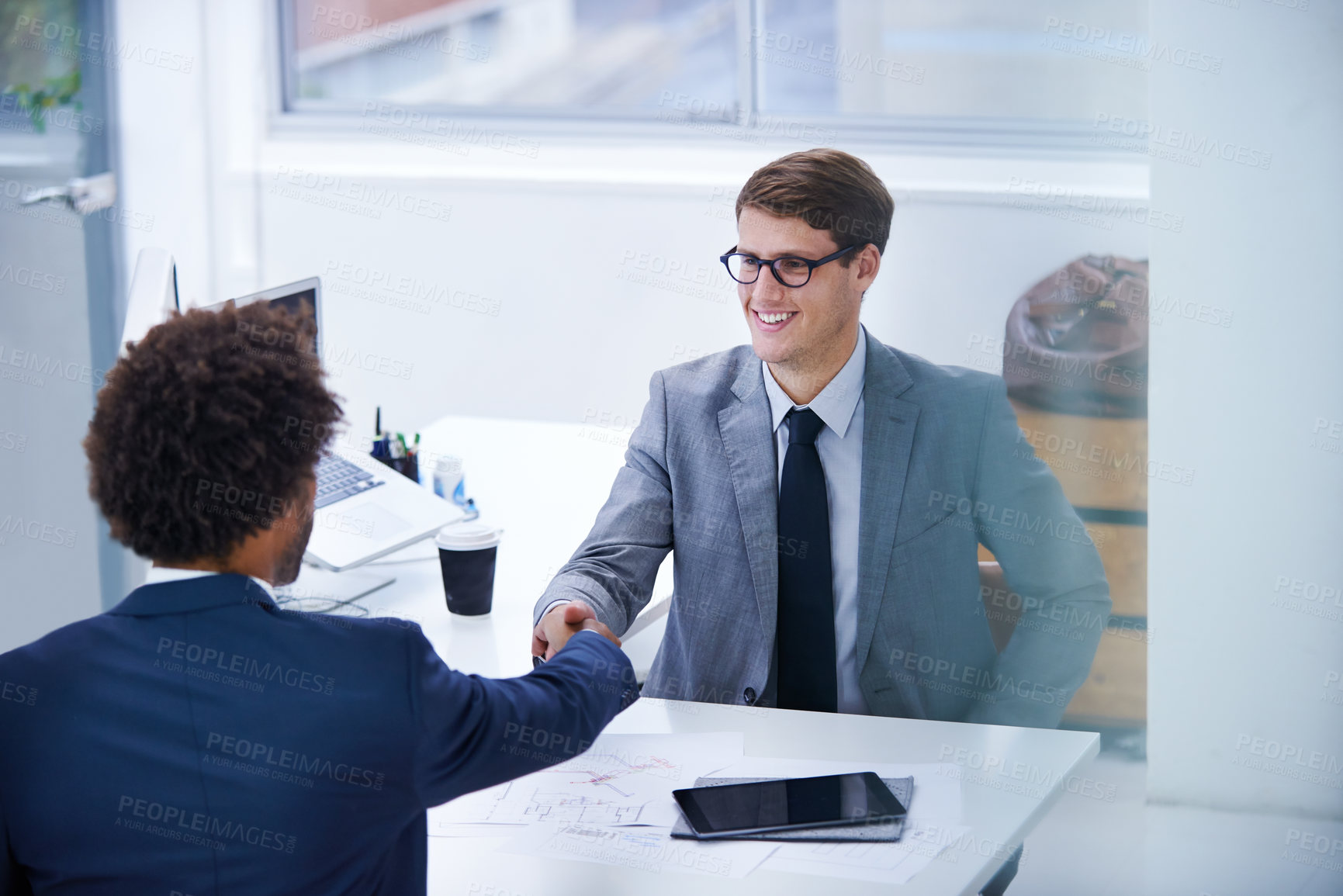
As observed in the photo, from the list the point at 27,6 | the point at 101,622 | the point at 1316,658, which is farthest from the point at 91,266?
the point at 1316,658

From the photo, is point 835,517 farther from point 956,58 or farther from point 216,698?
point 956,58

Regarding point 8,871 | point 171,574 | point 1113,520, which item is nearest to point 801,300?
point 171,574

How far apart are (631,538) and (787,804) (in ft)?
1.90

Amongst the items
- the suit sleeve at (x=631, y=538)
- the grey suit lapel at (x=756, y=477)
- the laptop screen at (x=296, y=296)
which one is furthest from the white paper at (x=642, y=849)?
the laptop screen at (x=296, y=296)

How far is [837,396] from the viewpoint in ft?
5.83

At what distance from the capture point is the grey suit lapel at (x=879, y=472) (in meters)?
1.71

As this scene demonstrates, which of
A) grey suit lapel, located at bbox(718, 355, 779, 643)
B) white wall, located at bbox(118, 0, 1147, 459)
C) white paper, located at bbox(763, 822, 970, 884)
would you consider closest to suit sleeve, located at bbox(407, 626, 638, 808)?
white paper, located at bbox(763, 822, 970, 884)

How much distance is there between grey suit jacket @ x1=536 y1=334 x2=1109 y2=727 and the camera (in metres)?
1.70

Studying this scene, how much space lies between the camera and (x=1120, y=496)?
Answer: 9.43 ft

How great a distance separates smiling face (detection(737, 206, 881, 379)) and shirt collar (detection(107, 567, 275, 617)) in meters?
0.94

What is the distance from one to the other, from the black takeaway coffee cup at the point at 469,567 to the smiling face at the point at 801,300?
56cm

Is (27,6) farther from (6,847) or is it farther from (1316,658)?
(1316,658)

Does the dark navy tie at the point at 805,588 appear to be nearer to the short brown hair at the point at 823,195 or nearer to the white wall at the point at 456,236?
the short brown hair at the point at 823,195

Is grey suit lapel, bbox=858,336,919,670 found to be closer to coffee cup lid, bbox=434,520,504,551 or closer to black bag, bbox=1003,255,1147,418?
coffee cup lid, bbox=434,520,504,551
